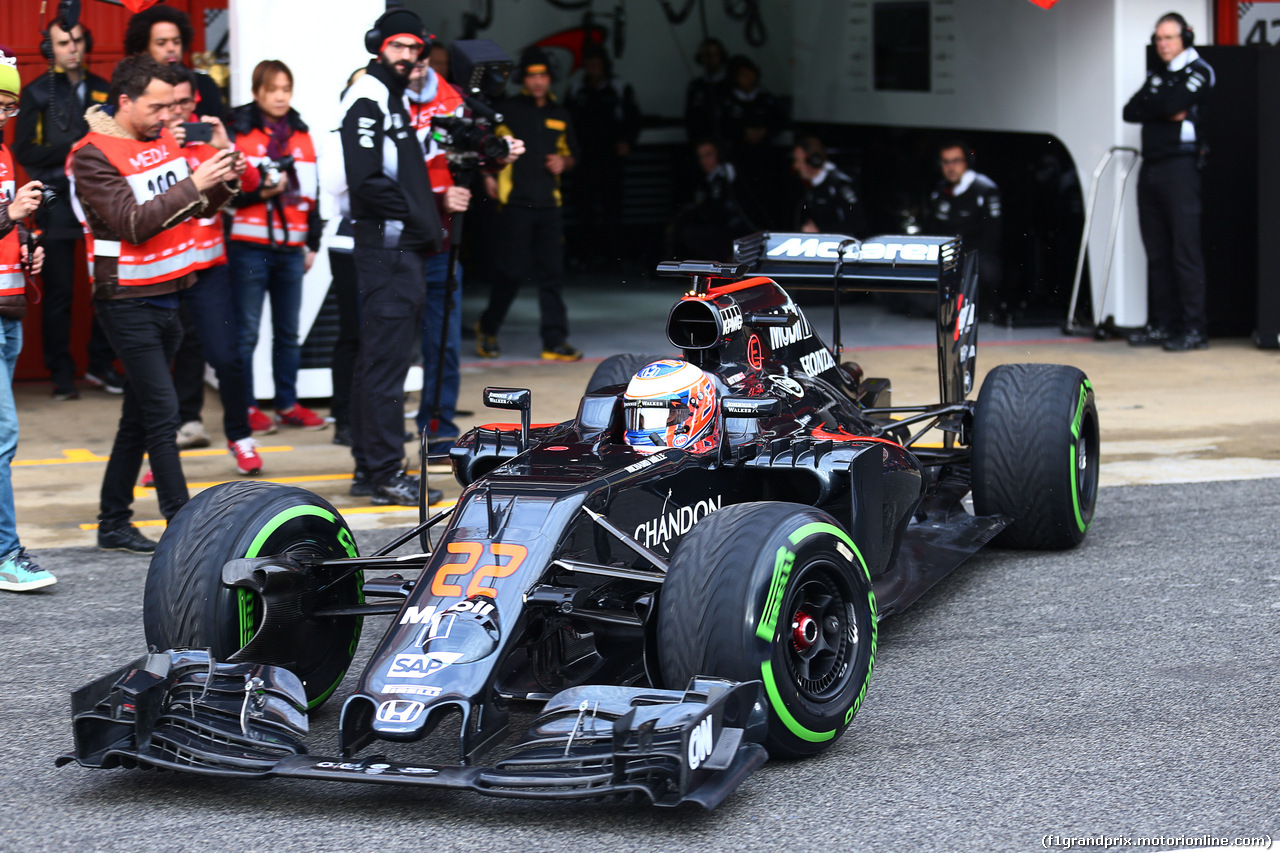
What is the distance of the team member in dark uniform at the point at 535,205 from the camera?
1157 cm

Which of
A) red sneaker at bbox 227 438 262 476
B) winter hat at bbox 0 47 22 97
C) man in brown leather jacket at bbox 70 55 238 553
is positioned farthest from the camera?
red sneaker at bbox 227 438 262 476

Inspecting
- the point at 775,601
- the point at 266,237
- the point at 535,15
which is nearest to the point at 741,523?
the point at 775,601

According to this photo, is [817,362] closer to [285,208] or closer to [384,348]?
[384,348]

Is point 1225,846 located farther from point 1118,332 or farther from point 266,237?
point 1118,332

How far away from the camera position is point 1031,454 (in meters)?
6.52

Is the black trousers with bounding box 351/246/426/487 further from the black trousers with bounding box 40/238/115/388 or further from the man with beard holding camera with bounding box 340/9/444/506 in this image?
the black trousers with bounding box 40/238/115/388

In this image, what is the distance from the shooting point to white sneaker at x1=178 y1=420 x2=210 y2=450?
8.98m

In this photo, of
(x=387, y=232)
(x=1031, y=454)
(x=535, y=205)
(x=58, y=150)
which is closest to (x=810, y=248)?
(x=1031, y=454)

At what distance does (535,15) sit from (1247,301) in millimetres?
9519

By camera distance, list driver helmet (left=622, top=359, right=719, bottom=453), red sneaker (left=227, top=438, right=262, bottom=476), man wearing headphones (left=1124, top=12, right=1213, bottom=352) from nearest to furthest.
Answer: driver helmet (left=622, top=359, right=719, bottom=453) < red sneaker (left=227, top=438, right=262, bottom=476) < man wearing headphones (left=1124, top=12, right=1213, bottom=352)

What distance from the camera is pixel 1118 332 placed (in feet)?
40.9

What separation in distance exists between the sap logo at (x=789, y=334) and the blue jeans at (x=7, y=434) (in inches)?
120

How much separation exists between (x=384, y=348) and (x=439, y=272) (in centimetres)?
126

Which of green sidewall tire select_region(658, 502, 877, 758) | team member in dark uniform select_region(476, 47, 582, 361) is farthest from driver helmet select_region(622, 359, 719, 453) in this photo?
team member in dark uniform select_region(476, 47, 582, 361)
